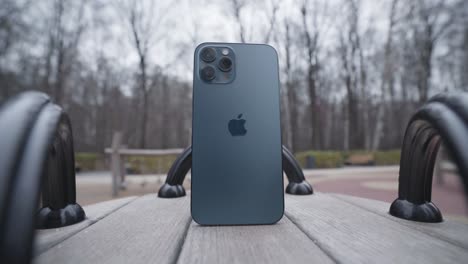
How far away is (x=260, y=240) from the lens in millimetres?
417

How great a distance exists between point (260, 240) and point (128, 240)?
8.2 inches

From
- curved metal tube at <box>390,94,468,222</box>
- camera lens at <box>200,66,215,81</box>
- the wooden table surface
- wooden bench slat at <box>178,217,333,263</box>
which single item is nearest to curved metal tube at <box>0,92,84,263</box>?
the wooden table surface

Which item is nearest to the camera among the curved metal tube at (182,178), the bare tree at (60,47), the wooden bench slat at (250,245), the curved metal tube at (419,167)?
the wooden bench slat at (250,245)

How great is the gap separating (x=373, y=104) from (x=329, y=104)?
2928 mm

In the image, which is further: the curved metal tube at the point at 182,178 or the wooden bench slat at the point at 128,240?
the curved metal tube at the point at 182,178

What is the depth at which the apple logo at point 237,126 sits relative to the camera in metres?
0.53

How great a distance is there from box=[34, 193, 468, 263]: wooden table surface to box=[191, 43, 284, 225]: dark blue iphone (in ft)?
0.13

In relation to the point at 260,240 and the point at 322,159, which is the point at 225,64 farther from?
the point at 322,159

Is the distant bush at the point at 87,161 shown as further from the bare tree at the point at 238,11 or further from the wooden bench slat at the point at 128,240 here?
the wooden bench slat at the point at 128,240

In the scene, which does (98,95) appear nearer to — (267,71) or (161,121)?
(161,121)

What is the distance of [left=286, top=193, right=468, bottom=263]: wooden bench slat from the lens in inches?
14.0

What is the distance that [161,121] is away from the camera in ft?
56.7

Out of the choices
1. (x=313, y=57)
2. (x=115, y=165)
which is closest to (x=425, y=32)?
(x=313, y=57)

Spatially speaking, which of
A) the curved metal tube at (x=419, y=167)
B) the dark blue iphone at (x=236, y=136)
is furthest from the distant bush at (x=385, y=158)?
the dark blue iphone at (x=236, y=136)
